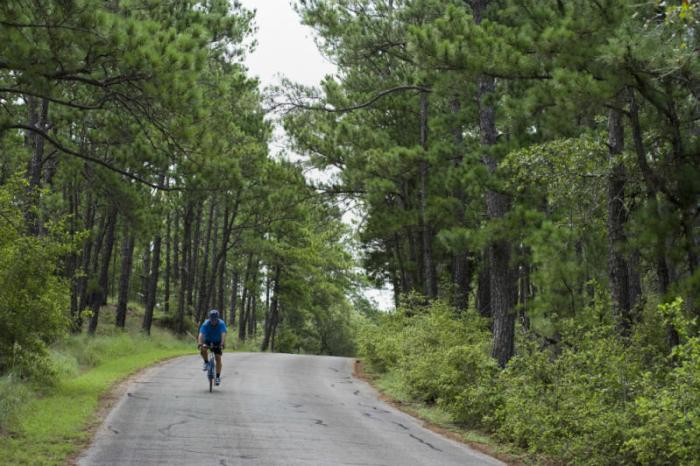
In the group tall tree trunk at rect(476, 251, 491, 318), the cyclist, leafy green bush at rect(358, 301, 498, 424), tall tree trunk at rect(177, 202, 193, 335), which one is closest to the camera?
leafy green bush at rect(358, 301, 498, 424)

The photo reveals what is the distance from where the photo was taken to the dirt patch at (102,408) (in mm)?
9320

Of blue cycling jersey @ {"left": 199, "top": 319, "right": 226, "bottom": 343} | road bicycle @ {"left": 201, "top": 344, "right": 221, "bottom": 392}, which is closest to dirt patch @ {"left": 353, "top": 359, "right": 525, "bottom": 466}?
road bicycle @ {"left": 201, "top": 344, "right": 221, "bottom": 392}

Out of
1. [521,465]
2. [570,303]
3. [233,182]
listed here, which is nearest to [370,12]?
[233,182]

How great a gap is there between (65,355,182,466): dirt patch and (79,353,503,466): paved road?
4.7 inches

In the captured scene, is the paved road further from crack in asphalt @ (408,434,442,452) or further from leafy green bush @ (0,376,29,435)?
leafy green bush @ (0,376,29,435)

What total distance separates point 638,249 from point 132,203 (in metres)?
14.1

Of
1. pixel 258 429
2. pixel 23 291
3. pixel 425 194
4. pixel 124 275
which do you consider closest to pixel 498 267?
pixel 258 429

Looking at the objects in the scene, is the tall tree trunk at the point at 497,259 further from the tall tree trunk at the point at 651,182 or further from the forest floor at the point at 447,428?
Result: the tall tree trunk at the point at 651,182

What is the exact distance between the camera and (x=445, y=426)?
13.9m

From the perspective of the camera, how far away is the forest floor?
10.9m

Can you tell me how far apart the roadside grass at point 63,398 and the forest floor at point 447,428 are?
19.7 feet

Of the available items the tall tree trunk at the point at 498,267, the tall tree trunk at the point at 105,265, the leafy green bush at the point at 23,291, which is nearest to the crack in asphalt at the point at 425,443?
the tall tree trunk at the point at 498,267

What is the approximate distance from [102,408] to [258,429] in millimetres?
3462

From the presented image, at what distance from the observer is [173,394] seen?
15453 mm
